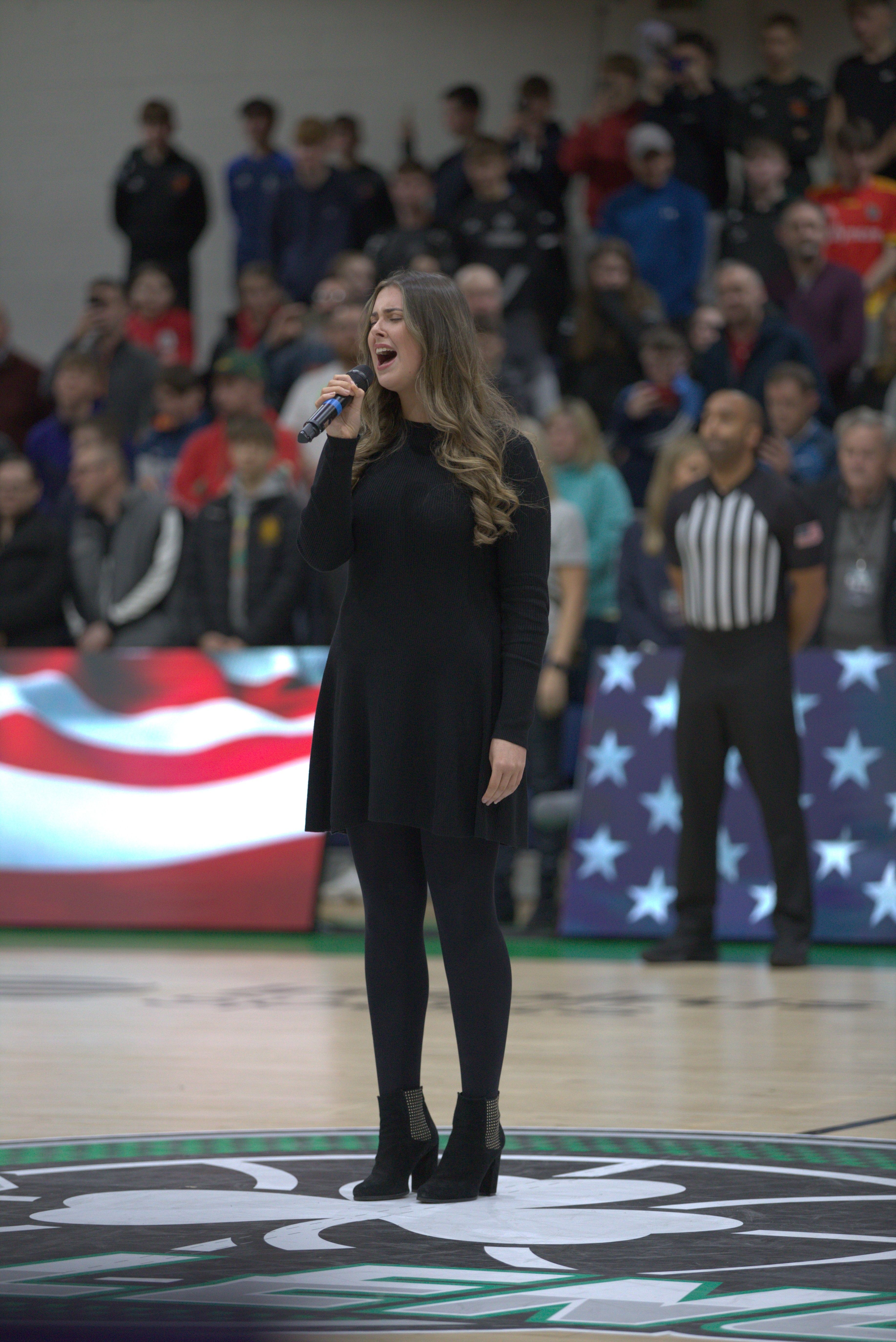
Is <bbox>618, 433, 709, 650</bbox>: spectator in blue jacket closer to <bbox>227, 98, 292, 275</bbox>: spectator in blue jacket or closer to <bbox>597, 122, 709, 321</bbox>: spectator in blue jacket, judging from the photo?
<bbox>597, 122, 709, 321</bbox>: spectator in blue jacket

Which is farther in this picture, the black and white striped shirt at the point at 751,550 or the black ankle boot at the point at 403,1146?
the black and white striped shirt at the point at 751,550

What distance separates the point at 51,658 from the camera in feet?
30.0

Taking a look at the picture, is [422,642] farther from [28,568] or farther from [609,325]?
[609,325]

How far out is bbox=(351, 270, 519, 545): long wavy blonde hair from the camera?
3.39 meters

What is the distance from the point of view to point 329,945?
8.13m

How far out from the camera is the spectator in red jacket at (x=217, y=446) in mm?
10164

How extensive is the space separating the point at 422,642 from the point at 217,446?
285 inches

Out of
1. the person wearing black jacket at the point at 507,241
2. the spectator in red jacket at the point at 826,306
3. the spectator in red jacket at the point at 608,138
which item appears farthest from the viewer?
the spectator in red jacket at the point at 608,138

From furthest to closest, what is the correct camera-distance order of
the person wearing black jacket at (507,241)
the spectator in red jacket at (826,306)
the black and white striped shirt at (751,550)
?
the person wearing black jacket at (507,241) < the spectator in red jacket at (826,306) < the black and white striped shirt at (751,550)

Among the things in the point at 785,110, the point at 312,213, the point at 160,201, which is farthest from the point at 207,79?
the point at 785,110

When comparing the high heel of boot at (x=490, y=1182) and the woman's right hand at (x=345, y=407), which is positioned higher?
the woman's right hand at (x=345, y=407)

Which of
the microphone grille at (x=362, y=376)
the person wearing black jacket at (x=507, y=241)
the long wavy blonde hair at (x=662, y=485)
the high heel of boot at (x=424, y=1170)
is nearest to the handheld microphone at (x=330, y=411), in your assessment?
the microphone grille at (x=362, y=376)

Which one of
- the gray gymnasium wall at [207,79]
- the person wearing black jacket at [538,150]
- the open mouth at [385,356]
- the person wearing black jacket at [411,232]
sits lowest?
the open mouth at [385,356]

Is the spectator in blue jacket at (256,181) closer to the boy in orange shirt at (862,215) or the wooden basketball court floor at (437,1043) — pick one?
the boy in orange shirt at (862,215)
